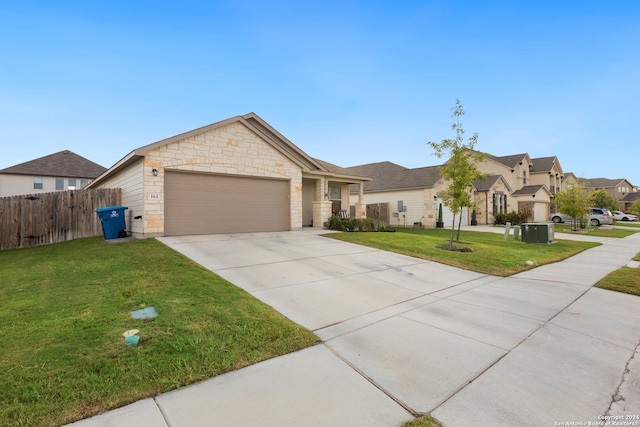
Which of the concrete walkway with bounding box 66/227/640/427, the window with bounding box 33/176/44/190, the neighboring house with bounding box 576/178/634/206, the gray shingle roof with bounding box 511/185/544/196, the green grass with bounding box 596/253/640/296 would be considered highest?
the neighboring house with bounding box 576/178/634/206

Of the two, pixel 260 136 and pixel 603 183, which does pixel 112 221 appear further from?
pixel 603 183

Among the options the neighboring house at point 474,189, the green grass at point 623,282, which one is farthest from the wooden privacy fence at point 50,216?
the neighboring house at point 474,189

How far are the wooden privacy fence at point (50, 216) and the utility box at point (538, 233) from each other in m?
18.9

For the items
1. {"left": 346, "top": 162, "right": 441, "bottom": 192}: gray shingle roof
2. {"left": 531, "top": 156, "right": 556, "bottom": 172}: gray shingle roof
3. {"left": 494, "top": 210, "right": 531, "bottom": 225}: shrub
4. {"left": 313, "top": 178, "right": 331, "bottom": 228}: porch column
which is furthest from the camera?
{"left": 531, "top": 156, "right": 556, "bottom": 172}: gray shingle roof

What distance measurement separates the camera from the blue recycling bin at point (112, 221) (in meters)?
10.1

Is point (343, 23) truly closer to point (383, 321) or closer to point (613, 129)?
point (383, 321)

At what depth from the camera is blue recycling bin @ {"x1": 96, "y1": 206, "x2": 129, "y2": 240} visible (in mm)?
10133

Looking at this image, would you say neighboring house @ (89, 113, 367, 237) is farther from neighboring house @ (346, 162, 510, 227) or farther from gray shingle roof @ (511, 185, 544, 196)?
gray shingle roof @ (511, 185, 544, 196)

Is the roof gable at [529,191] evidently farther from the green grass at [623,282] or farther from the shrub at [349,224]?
the green grass at [623,282]

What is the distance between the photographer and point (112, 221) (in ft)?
33.5

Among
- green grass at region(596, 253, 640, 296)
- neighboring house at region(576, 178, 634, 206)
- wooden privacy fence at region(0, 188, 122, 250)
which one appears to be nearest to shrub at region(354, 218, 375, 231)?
green grass at region(596, 253, 640, 296)

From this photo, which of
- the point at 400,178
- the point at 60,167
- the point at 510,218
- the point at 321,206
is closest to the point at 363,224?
the point at 321,206

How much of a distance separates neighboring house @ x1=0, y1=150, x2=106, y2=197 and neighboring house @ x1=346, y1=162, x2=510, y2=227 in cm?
3022

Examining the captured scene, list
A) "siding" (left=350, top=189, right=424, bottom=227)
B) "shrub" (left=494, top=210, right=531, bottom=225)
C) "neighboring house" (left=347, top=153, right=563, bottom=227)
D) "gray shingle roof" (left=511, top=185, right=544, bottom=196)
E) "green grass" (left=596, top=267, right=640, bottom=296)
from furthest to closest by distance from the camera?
"gray shingle roof" (left=511, top=185, right=544, bottom=196) → "shrub" (left=494, top=210, right=531, bottom=225) → "neighboring house" (left=347, top=153, right=563, bottom=227) → "siding" (left=350, top=189, right=424, bottom=227) → "green grass" (left=596, top=267, right=640, bottom=296)
